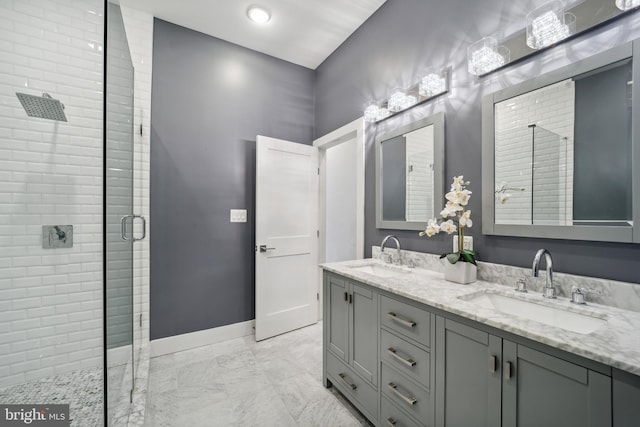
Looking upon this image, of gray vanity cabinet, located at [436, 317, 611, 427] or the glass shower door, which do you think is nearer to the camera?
gray vanity cabinet, located at [436, 317, 611, 427]

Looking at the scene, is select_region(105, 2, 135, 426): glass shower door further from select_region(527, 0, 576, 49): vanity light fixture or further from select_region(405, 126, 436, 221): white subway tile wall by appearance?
select_region(527, 0, 576, 49): vanity light fixture

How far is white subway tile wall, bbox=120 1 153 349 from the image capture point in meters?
2.27

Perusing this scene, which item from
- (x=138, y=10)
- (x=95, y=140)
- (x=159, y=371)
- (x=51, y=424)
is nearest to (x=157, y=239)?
(x=95, y=140)

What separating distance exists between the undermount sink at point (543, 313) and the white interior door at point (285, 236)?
6.33 ft

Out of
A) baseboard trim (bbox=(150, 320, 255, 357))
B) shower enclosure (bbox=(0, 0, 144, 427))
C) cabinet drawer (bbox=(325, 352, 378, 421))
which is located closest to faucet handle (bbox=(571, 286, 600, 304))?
cabinet drawer (bbox=(325, 352, 378, 421))

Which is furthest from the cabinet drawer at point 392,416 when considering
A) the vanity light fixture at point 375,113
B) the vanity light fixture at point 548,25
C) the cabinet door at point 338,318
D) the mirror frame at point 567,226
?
the vanity light fixture at point 375,113

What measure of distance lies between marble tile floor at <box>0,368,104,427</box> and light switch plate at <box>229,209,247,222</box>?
153 centimetres

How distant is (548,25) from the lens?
1.22 metres

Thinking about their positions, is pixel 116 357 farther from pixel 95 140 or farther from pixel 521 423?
pixel 521 423

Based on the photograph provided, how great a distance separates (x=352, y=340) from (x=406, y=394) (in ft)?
1.45

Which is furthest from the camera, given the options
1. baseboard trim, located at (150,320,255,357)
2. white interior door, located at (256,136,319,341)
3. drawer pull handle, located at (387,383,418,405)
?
white interior door, located at (256,136,319,341)

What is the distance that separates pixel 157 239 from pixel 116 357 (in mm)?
1197

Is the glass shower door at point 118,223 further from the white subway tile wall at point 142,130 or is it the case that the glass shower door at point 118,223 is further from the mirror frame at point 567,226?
the mirror frame at point 567,226

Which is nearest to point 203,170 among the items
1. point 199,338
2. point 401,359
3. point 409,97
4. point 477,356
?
point 199,338
